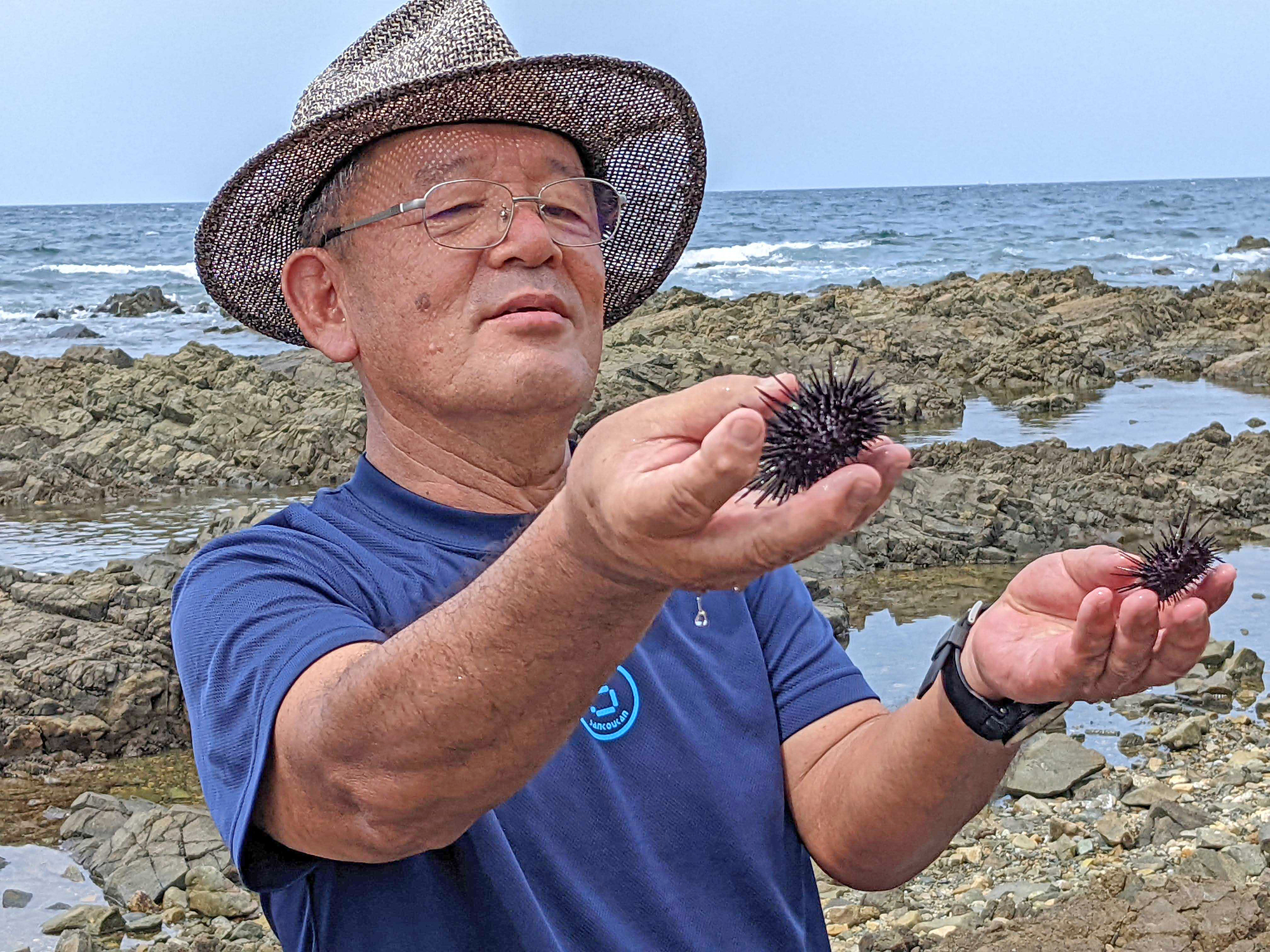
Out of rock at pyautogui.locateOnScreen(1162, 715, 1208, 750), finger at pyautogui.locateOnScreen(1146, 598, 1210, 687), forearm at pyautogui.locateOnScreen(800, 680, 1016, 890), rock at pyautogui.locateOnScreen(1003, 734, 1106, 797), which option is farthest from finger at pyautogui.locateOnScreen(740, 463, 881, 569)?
rock at pyautogui.locateOnScreen(1162, 715, 1208, 750)

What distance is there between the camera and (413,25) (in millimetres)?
3045

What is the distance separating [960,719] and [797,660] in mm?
476

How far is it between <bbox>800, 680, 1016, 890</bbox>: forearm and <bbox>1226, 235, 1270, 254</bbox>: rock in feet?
147

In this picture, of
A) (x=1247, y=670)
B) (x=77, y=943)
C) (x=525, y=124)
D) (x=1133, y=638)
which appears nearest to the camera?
(x=1133, y=638)

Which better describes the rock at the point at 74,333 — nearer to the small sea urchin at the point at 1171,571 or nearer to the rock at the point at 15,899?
the rock at the point at 15,899

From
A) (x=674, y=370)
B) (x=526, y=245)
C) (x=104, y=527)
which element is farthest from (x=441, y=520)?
(x=674, y=370)

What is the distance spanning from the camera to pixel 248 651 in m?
2.05

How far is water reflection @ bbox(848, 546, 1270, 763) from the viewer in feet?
21.9

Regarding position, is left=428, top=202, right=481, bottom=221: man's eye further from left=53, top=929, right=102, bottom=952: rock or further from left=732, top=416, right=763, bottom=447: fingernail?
left=53, top=929, right=102, bottom=952: rock

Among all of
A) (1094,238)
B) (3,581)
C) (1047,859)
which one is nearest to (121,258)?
(1094,238)

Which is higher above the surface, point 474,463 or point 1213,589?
point 1213,589

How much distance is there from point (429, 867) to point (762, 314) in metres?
20.2

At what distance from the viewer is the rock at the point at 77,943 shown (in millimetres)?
4590

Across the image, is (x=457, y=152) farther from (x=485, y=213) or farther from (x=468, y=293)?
(x=468, y=293)
